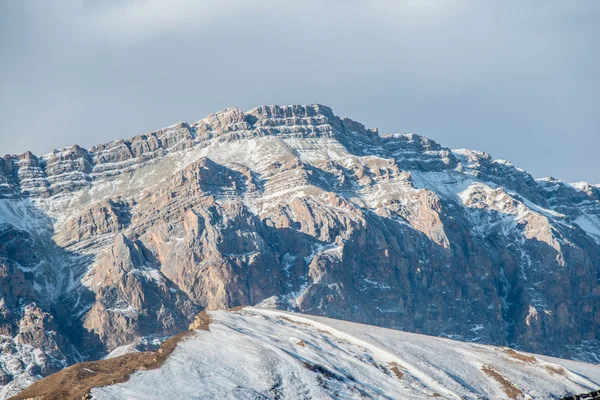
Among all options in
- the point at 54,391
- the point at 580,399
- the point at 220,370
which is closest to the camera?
the point at 580,399

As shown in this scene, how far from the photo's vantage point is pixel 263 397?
17450 cm

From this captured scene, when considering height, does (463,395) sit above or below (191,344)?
below

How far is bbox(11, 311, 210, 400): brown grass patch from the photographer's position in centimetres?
16862

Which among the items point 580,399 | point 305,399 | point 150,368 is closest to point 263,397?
point 305,399

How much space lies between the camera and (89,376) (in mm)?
179750

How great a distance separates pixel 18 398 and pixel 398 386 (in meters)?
66.2

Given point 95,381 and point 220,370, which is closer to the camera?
point 95,381

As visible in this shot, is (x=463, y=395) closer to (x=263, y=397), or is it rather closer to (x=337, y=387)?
(x=337, y=387)

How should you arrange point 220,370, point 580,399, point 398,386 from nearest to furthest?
point 580,399, point 220,370, point 398,386

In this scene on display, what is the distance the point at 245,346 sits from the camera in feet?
654

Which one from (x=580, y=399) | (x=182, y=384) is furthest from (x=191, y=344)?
(x=580, y=399)

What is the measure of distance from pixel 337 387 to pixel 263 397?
17551 millimetres

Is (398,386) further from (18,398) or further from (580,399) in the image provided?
(18,398)

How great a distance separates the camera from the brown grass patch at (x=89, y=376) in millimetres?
168625
